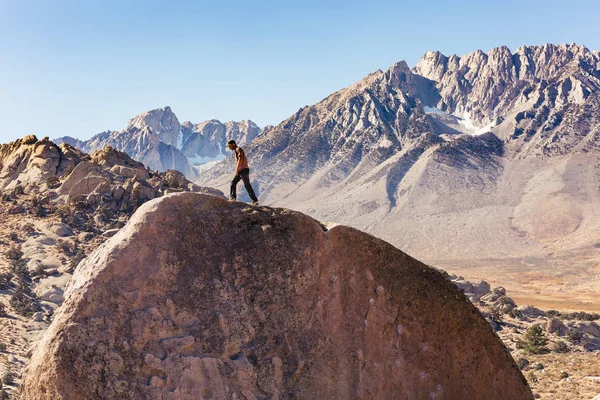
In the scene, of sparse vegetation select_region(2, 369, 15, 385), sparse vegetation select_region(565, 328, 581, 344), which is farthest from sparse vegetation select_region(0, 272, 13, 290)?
sparse vegetation select_region(565, 328, 581, 344)

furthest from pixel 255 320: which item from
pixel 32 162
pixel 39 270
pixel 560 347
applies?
pixel 32 162

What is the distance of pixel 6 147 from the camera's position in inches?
1745

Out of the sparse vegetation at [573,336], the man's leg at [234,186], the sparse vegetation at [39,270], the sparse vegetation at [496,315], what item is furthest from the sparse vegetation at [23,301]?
the sparse vegetation at [573,336]

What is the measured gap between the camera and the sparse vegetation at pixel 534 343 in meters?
25.0

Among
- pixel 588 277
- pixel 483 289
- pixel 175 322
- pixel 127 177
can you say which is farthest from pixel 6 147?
pixel 588 277

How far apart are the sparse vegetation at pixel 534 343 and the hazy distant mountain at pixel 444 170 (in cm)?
6561

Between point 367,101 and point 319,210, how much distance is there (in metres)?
57.7

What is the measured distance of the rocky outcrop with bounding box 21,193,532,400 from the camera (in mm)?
7684

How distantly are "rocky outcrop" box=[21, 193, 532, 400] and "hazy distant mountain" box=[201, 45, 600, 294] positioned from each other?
280ft

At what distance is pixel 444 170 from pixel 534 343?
104 m

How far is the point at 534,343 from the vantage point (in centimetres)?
2583

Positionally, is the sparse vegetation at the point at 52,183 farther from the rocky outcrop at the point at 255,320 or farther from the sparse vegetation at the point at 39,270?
the rocky outcrop at the point at 255,320

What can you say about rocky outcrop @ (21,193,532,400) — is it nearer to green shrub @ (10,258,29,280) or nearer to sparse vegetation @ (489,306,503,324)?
green shrub @ (10,258,29,280)

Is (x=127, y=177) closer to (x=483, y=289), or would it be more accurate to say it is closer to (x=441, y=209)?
(x=483, y=289)
